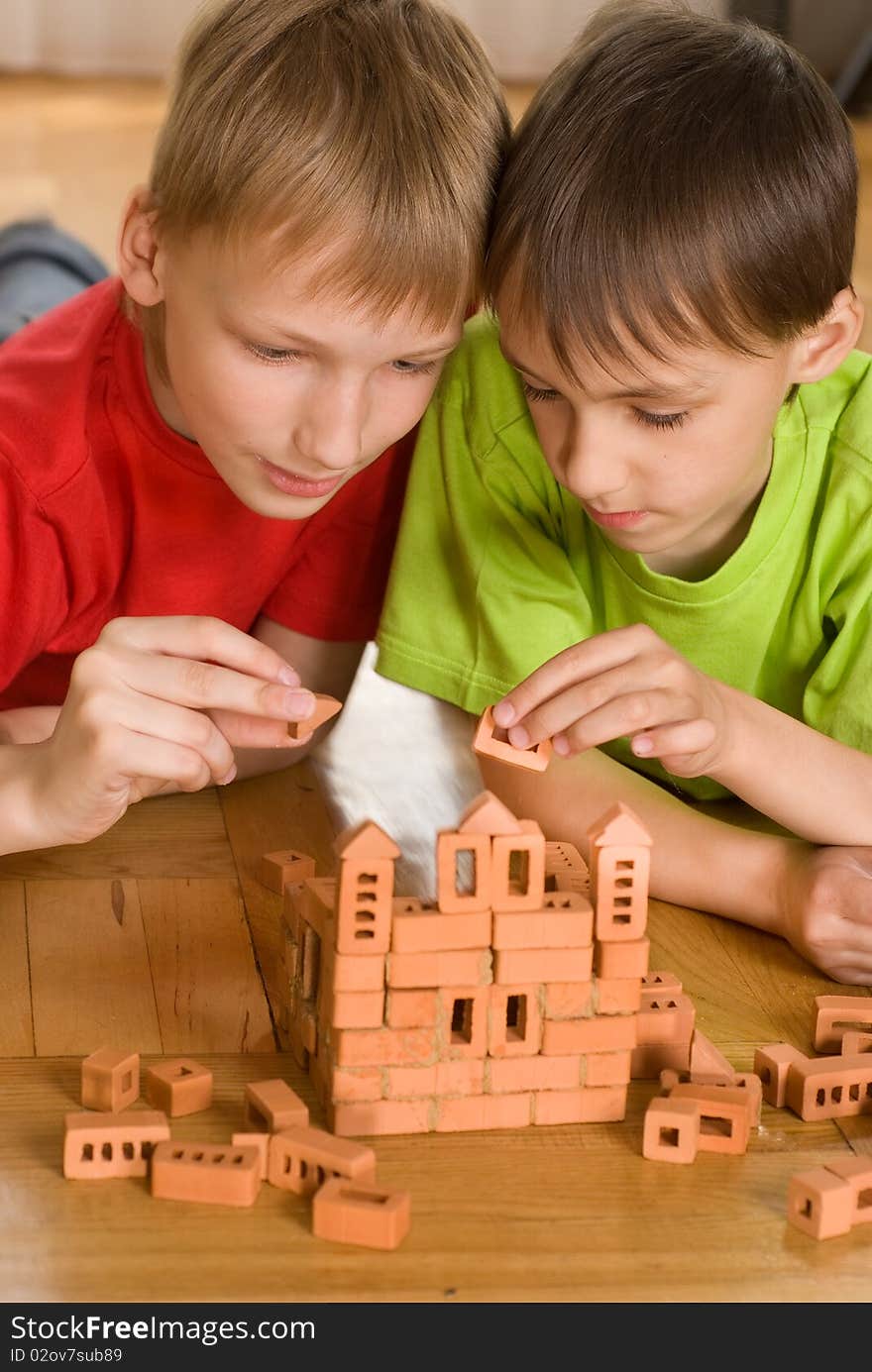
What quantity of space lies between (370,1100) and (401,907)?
0.12 metres

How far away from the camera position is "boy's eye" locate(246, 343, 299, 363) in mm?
1061

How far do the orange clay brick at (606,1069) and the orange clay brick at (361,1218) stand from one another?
0.48 feet

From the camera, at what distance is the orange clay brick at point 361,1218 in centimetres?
85

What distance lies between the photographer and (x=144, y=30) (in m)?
4.46

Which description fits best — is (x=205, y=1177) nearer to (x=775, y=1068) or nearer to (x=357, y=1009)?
(x=357, y=1009)

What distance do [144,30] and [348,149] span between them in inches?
148

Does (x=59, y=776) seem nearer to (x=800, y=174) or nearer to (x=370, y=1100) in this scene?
(x=370, y=1100)

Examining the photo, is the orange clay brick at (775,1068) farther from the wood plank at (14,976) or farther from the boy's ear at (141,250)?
the boy's ear at (141,250)

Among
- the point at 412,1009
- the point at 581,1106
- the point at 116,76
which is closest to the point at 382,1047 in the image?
the point at 412,1009

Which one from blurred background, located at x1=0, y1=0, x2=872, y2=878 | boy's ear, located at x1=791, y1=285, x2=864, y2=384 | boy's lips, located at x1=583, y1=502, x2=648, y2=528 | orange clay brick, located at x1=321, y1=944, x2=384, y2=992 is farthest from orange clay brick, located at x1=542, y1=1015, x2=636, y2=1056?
blurred background, located at x1=0, y1=0, x2=872, y2=878

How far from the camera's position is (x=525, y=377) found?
112 cm

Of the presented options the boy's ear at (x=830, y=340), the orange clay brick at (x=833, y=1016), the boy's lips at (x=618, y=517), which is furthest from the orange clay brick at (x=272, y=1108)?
the boy's ear at (x=830, y=340)

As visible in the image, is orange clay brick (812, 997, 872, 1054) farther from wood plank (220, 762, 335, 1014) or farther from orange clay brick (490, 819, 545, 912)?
wood plank (220, 762, 335, 1014)

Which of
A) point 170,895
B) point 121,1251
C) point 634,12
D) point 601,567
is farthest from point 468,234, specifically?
point 121,1251
